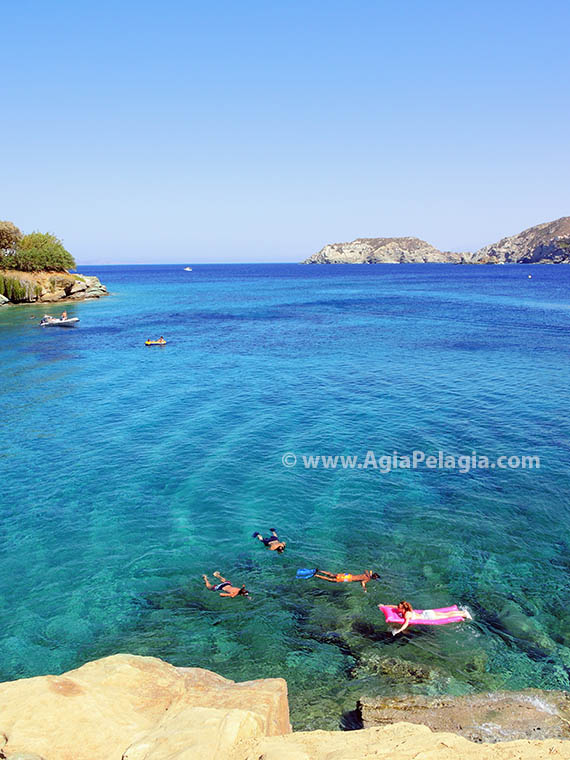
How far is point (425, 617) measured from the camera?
1841 centimetres

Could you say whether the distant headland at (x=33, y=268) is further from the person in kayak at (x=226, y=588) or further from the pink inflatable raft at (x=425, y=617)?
the pink inflatable raft at (x=425, y=617)

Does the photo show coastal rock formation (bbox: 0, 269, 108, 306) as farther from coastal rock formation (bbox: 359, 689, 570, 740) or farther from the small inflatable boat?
coastal rock formation (bbox: 359, 689, 570, 740)

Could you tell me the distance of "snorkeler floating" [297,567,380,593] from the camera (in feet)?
68.4

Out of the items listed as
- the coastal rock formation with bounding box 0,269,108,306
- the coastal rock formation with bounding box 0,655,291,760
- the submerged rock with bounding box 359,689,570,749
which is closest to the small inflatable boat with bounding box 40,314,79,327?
the coastal rock formation with bounding box 0,269,108,306

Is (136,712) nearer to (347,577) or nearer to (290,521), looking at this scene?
(347,577)

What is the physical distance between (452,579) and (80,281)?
116 metres

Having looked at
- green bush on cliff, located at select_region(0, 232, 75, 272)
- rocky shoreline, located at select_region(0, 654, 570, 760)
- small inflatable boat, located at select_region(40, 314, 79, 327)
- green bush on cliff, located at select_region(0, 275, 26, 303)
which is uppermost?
green bush on cliff, located at select_region(0, 232, 75, 272)

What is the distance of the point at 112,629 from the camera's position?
18516 mm

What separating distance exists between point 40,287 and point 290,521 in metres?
101

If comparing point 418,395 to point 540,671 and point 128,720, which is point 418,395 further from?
point 128,720

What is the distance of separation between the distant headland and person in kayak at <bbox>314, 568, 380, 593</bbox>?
102931 millimetres

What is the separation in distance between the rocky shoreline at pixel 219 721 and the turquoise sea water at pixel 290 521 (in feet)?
5.30

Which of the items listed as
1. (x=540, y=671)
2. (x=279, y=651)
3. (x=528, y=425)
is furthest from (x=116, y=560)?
(x=528, y=425)

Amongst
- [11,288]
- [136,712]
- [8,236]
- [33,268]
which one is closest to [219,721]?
[136,712]
